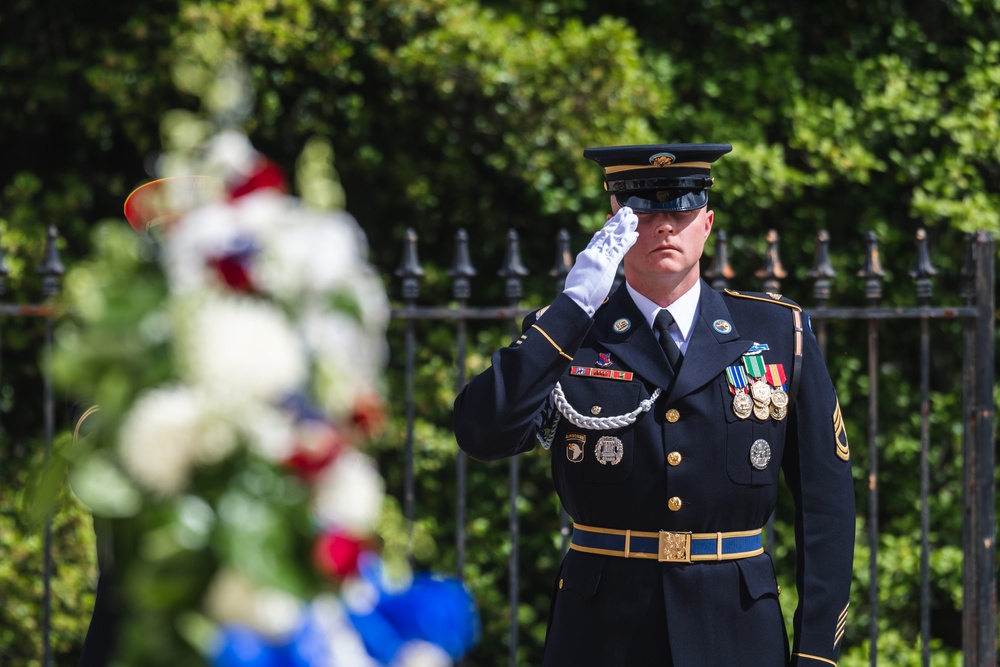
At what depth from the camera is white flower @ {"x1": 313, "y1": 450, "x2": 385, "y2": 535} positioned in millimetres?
1322

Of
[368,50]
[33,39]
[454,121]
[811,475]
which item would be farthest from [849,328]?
[33,39]

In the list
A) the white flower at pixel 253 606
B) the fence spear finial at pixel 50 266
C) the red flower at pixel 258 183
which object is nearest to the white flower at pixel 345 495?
the white flower at pixel 253 606

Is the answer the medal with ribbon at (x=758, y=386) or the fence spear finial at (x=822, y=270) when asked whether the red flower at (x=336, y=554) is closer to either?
the medal with ribbon at (x=758, y=386)

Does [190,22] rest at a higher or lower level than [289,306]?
higher

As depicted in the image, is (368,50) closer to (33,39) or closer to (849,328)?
(33,39)

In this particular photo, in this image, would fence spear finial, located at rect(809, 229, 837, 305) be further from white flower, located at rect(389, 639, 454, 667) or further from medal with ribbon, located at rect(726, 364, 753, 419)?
white flower, located at rect(389, 639, 454, 667)

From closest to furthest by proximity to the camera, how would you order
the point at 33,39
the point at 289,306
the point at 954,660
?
the point at 289,306 → the point at 954,660 → the point at 33,39

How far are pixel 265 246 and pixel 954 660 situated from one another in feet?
16.4

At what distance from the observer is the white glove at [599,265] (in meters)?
2.70

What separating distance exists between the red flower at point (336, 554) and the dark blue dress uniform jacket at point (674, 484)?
1353mm

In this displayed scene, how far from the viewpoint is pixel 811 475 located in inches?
112

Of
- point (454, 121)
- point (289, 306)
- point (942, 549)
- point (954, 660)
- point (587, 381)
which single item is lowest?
point (954, 660)

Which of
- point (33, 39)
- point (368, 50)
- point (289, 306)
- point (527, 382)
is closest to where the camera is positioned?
point (289, 306)

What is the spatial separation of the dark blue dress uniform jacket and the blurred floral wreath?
131 cm
